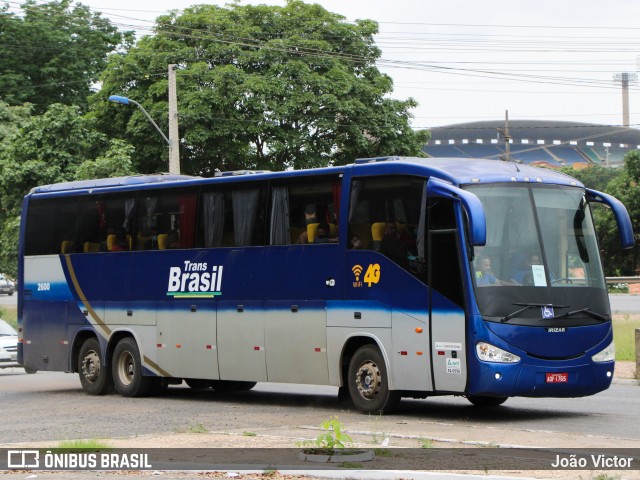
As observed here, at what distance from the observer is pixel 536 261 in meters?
15.8

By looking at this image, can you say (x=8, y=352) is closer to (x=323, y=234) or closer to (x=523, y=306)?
(x=323, y=234)

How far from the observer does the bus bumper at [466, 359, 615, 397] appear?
15.3m

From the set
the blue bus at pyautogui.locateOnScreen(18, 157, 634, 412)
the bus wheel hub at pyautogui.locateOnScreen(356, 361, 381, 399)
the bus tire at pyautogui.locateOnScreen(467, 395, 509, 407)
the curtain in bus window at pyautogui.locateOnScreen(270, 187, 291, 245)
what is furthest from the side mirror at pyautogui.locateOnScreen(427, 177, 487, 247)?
the bus tire at pyautogui.locateOnScreen(467, 395, 509, 407)

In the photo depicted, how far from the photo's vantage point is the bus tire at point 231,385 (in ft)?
72.6

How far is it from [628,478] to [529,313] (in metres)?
5.70

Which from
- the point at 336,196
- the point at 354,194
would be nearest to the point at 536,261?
the point at 354,194

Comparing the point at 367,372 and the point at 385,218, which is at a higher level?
the point at 385,218

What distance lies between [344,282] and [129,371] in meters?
6.12

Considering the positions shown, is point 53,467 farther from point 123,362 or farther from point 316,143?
point 316,143

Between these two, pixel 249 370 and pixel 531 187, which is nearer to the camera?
pixel 531 187

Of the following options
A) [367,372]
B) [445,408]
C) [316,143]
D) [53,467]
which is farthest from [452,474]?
[316,143]

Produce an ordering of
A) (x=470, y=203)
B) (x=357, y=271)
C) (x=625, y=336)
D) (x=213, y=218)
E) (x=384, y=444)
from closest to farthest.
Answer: (x=384, y=444) < (x=470, y=203) < (x=357, y=271) < (x=213, y=218) < (x=625, y=336)

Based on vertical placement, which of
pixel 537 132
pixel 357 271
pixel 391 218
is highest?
pixel 537 132

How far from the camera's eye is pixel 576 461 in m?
11.0
